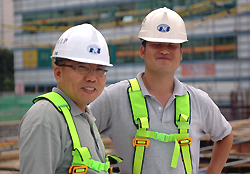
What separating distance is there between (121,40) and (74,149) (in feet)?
93.3

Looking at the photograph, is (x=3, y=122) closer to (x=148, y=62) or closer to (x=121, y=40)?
(x=148, y=62)

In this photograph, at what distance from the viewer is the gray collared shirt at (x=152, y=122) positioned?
240cm

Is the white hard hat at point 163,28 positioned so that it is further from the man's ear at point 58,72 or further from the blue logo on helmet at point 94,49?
the man's ear at point 58,72

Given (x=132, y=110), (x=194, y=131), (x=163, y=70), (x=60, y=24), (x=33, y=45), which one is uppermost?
(x=60, y=24)

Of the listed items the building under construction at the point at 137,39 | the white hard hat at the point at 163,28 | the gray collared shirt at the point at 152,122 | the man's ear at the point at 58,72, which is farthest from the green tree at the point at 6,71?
the man's ear at the point at 58,72

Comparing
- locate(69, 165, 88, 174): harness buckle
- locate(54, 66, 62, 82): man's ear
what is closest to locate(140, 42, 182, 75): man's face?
locate(54, 66, 62, 82): man's ear

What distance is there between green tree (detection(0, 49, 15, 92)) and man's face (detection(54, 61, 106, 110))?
5147 cm

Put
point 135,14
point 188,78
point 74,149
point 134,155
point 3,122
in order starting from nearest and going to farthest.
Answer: point 74,149
point 134,155
point 3,122
point 188,78
point 135,14

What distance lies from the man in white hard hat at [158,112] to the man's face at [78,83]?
0.73 meters

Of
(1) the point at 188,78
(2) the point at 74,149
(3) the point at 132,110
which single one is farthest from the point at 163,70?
(1) the point at 188,78

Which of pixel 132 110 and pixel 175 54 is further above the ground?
pixel 175 54

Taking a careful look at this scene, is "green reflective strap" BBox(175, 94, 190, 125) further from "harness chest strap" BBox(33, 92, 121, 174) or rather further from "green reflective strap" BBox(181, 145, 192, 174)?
"harness chest strap" BBox(33, 92, 121, 174)

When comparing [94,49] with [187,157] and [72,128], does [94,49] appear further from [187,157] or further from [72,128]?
Result: [187,157]

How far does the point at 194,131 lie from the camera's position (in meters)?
2.56
